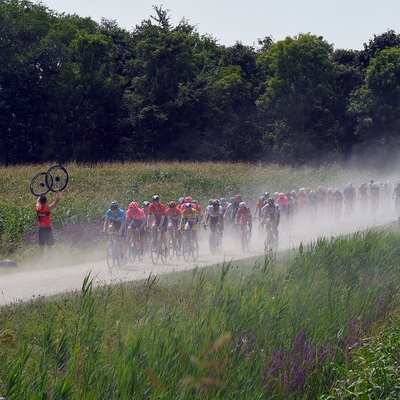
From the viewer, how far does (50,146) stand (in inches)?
2313

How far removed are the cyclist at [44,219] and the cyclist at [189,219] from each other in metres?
4.24

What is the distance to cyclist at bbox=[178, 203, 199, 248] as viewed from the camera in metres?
24.0

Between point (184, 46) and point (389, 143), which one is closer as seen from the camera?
point (184, 46)

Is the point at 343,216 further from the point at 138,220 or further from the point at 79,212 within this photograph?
the point at 138,220

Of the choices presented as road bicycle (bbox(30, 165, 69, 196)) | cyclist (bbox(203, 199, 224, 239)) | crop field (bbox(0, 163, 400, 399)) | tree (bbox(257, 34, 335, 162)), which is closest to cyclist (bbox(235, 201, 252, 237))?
cyclist (bbox(203, 199, 224, 239))

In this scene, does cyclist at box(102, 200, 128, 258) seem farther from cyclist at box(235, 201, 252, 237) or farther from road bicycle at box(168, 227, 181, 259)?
cyclist at box(235, 201, 252, 237)

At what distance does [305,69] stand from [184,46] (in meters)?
12.0

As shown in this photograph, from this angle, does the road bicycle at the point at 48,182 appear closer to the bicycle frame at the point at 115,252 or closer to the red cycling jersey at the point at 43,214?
the red cycling jersey at the point at 43,214

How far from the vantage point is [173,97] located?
201 ft

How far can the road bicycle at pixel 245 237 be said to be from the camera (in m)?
26.5

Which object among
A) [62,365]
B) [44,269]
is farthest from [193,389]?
[44,269]

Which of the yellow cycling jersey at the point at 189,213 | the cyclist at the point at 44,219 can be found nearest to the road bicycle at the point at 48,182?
the cyclist at the point at 44,219

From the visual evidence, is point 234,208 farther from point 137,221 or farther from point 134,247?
point 134,247

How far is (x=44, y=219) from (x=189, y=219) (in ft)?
15.6
